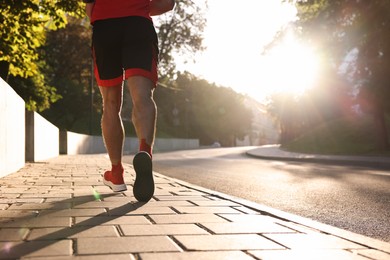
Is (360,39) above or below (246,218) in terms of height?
above

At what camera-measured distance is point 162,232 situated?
2855mm

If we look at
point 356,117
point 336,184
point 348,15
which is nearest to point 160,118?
point 356,117

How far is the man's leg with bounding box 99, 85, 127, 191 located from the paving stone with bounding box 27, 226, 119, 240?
158cm

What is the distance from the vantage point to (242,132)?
279 feet

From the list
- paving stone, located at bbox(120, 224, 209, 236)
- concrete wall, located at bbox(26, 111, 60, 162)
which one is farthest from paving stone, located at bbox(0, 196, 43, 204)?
concrete wall, located at bbox(26, 111, 60, 162)

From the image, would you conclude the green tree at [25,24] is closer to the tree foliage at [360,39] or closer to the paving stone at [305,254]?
the paving stone at [305,254]

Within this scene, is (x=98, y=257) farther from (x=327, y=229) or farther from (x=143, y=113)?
(x=143, y=113)

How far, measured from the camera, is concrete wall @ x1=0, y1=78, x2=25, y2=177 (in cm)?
686

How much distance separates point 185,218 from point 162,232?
54 cm

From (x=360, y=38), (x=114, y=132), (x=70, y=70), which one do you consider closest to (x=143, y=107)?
(x=114, y=132)

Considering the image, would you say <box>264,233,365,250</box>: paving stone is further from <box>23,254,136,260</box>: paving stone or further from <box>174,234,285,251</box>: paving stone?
<box>23,254,136,260</box>: paving stone

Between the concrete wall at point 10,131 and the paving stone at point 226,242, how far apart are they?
4737 millimetres

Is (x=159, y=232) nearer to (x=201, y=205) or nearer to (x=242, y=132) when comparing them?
(x=201, y=205)

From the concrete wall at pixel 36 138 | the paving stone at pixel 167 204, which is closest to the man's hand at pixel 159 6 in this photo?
the paving stone at pixel 167 204
